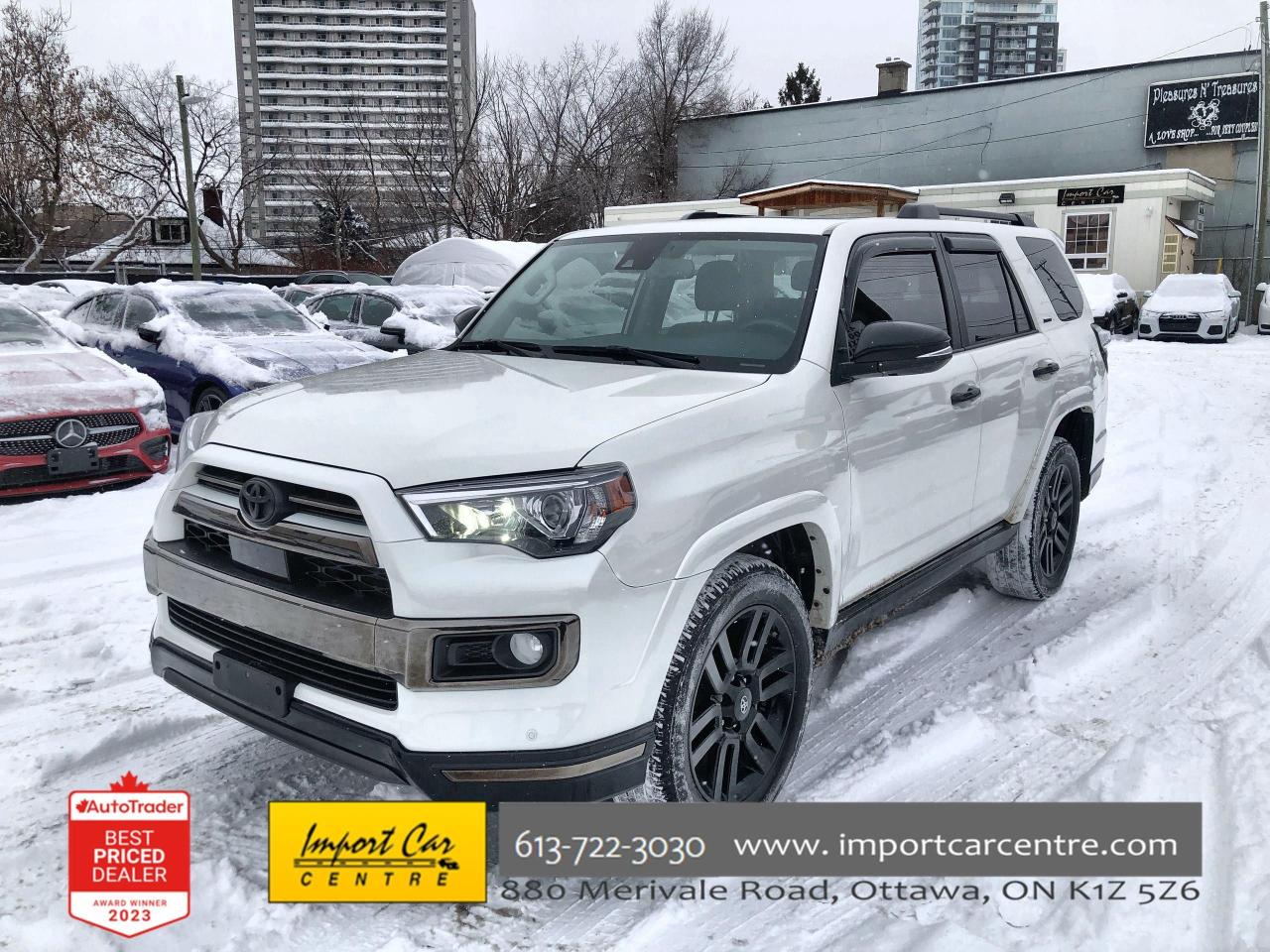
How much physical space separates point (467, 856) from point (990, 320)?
322cm

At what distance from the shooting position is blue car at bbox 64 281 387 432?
8.90 metres

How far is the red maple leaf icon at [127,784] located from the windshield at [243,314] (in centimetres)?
710

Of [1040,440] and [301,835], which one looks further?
[1040,440]

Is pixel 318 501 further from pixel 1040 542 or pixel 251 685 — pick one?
pixel 1040 542

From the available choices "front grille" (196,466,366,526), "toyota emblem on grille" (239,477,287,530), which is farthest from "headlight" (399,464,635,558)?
"toyota emblem on grille" (239,477,287,530)

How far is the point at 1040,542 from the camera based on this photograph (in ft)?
16.7

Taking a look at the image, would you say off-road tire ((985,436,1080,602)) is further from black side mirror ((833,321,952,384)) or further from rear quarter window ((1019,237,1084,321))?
black side mirror ((833,321,952,384))

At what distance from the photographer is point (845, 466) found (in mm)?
3281

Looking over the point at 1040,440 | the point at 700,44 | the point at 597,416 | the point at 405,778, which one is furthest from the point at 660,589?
the point at 700,44

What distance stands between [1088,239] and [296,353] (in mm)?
27079

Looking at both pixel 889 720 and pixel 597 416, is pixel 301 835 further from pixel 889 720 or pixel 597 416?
pixel 889 720

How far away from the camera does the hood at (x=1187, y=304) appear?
69.6 ft

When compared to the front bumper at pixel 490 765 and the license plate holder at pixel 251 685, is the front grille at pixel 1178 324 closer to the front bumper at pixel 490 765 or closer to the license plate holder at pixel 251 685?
the front bumper at pixel 490 765

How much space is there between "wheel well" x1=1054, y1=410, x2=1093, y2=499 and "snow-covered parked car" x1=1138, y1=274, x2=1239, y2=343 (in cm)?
1824
